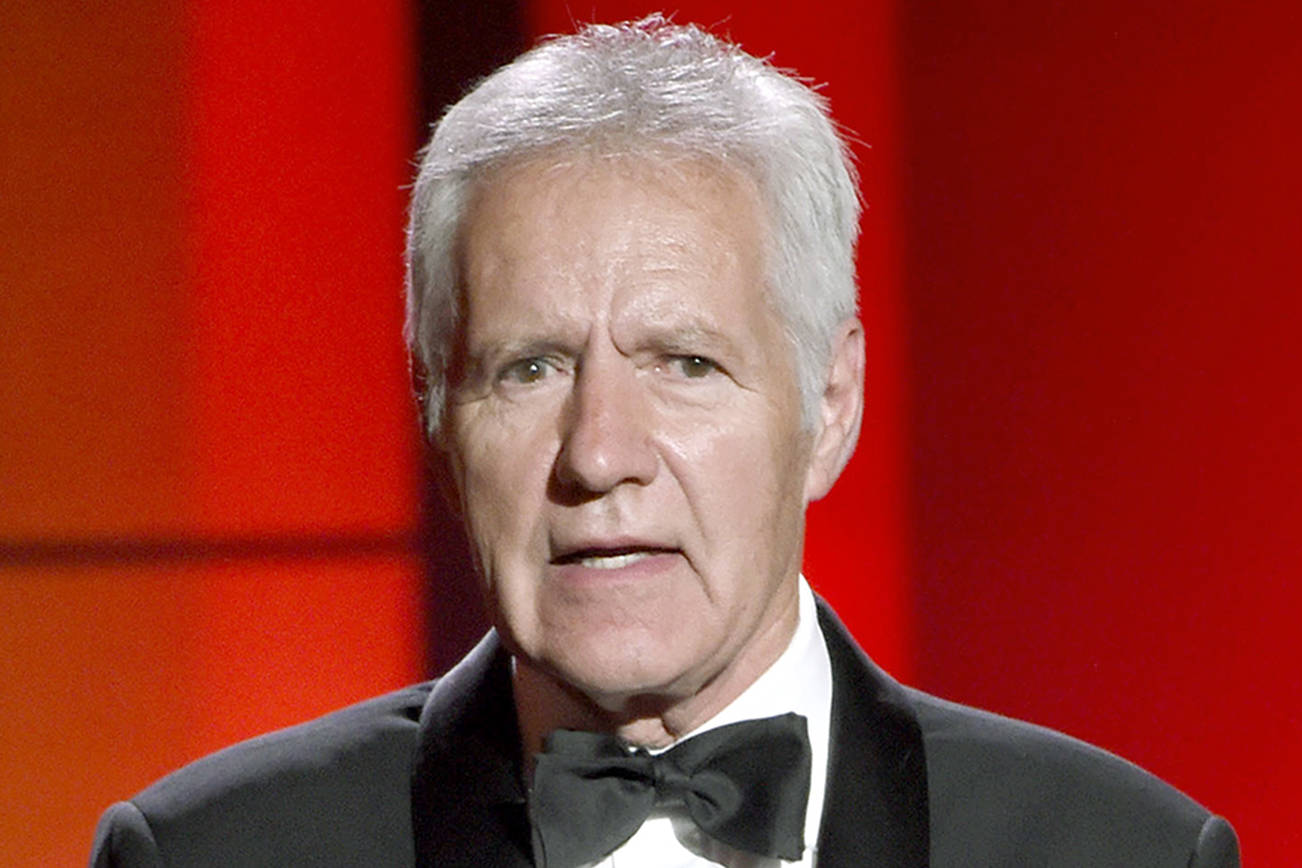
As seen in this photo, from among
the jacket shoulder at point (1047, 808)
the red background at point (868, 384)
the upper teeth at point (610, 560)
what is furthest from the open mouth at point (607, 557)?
the red background at point (868, 384)

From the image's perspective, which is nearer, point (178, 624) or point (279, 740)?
point (279, 740)

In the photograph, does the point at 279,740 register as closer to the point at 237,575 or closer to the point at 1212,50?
the point at 237,575

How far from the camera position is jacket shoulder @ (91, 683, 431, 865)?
175 cm

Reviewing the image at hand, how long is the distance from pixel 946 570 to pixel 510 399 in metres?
0.99

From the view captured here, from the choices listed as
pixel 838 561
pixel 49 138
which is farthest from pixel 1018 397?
pixel 49 138

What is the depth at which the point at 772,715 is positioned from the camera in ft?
5.70

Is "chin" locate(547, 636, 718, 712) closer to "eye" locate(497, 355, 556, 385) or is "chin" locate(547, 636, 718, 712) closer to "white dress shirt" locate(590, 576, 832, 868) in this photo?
"white dress shirt" locate(590, 576, 832, 868)

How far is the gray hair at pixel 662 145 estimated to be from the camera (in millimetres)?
1688

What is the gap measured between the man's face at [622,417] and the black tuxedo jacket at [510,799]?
0.17 m

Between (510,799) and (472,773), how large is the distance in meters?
0.05

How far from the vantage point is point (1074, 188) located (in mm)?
2420

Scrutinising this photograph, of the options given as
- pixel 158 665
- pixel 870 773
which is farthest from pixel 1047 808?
pixel 158 665

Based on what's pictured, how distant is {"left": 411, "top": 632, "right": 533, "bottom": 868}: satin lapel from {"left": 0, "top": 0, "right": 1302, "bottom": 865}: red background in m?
0.71

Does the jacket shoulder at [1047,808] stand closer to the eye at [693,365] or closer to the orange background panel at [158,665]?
the eye at [693,365]
